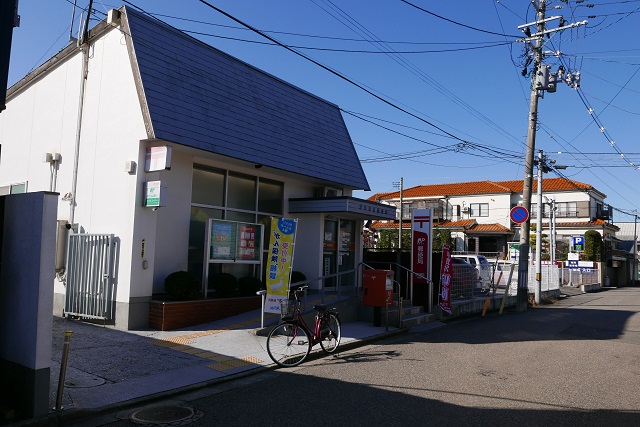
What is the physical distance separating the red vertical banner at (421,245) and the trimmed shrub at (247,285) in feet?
15.4

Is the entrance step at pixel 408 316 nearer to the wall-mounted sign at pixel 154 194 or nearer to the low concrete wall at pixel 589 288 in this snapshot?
the wall-mounted sign at pixel 154 194

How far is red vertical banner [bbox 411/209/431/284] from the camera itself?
13.9 metres

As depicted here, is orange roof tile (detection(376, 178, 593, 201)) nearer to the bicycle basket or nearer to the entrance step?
the entrance step

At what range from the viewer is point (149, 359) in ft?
26.3

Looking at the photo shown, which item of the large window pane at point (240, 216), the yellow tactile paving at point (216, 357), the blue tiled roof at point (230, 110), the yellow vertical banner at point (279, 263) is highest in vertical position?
the blue tiled roof at point (230, 110)

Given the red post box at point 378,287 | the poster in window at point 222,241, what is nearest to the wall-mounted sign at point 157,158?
the poster in window at point 222,241

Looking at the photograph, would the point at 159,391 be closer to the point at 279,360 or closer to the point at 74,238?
the point at 279,360

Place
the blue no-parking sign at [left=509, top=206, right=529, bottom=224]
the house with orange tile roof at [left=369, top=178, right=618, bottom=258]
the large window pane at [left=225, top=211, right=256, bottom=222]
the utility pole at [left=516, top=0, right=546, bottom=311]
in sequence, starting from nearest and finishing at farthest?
the large window pane at [left=225, top=211, right=256, bottom=222]
the blue no-parking sign at [left=509, top=206, right=529, bottom=224]
the utility pole at [left=516, top=0, right=546, bottom=311]
the house with orange tile roof at [left=369, top=178, right=618, bottom=258]

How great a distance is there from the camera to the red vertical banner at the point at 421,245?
13.9m

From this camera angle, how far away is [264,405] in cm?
605

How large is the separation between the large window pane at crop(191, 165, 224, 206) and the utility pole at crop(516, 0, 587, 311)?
1120 centimetres

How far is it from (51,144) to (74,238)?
3248mm


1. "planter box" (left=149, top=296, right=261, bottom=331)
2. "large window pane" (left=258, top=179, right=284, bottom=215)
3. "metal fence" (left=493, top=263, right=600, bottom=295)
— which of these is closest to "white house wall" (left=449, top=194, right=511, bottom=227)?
"metal fence" (left=493, top=263, right=600, bottom=295)

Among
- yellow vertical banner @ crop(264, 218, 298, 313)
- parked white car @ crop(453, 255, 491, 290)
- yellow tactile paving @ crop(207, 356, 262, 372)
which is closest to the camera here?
yellow tactile paving @ crop(207, 356, 262, 372)
